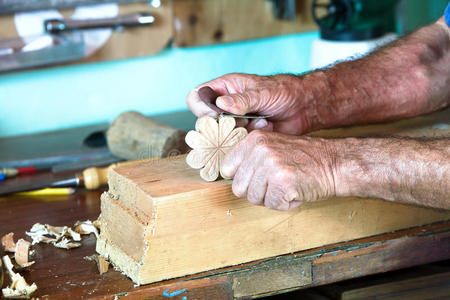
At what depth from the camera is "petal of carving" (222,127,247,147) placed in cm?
114

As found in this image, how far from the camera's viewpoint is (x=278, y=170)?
1.07 m

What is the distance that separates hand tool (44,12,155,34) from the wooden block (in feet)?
3.89

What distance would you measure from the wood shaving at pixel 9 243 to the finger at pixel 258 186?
1.70 ft

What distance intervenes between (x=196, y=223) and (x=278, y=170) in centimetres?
18

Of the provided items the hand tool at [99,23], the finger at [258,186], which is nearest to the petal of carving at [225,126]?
the finger at [258,186]

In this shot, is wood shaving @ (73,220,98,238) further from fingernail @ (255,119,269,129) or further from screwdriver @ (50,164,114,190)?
fingernail @ (255,119,269,129)

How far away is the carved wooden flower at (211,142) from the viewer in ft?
3.65

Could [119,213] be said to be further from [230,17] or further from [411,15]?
[411,15]

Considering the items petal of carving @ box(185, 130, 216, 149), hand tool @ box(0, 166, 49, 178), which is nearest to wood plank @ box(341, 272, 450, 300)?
petal of carving @ box(185, 130, 216, 149)

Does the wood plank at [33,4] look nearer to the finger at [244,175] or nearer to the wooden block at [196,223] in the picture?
the wooden block at [196,223]

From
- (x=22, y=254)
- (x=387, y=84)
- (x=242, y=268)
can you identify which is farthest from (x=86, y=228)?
(x=387, y=84)

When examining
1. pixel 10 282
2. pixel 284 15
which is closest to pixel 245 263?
pixel 10 282

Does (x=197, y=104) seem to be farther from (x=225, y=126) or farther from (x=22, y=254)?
(x=22, y=254)

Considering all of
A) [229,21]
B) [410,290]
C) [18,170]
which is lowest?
[410,290]
